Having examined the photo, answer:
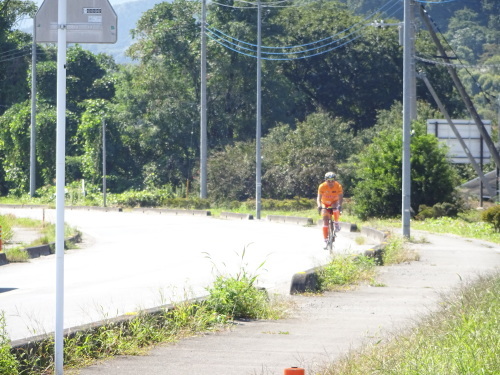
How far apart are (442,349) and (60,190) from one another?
297 centimetres

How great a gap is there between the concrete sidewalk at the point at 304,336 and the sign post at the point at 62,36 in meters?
0.87

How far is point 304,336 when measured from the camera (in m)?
9.52

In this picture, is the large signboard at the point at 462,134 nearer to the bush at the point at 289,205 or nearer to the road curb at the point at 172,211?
the bush at the point at 289,205

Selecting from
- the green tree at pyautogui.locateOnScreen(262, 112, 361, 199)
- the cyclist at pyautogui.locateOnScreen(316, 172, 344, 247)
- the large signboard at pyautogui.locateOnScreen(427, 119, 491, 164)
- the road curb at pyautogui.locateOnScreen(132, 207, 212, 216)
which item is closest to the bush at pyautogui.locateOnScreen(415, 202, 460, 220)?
the large signboard at pyautogui.locateOnScreen(427, 119, 491, 164)

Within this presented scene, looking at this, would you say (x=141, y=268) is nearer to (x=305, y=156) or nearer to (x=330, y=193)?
(x=330, y=193)

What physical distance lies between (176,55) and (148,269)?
155 feet

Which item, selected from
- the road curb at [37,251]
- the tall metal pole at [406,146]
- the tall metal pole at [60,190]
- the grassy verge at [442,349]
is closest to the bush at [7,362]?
the tall metal pole at [60,190]

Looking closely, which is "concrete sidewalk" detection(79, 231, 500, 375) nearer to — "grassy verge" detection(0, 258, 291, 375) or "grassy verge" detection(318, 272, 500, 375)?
"grassy verge" detection(0, 258, 291, 375)

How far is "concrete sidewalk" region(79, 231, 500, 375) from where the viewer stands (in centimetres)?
783

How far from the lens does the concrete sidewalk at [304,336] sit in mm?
7828

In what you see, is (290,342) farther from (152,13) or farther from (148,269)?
(152,13)

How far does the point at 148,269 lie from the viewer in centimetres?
1764

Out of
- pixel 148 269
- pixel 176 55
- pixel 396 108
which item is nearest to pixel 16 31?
pixel 176 55

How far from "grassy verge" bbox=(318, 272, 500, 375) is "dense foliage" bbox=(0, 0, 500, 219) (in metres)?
46.6
